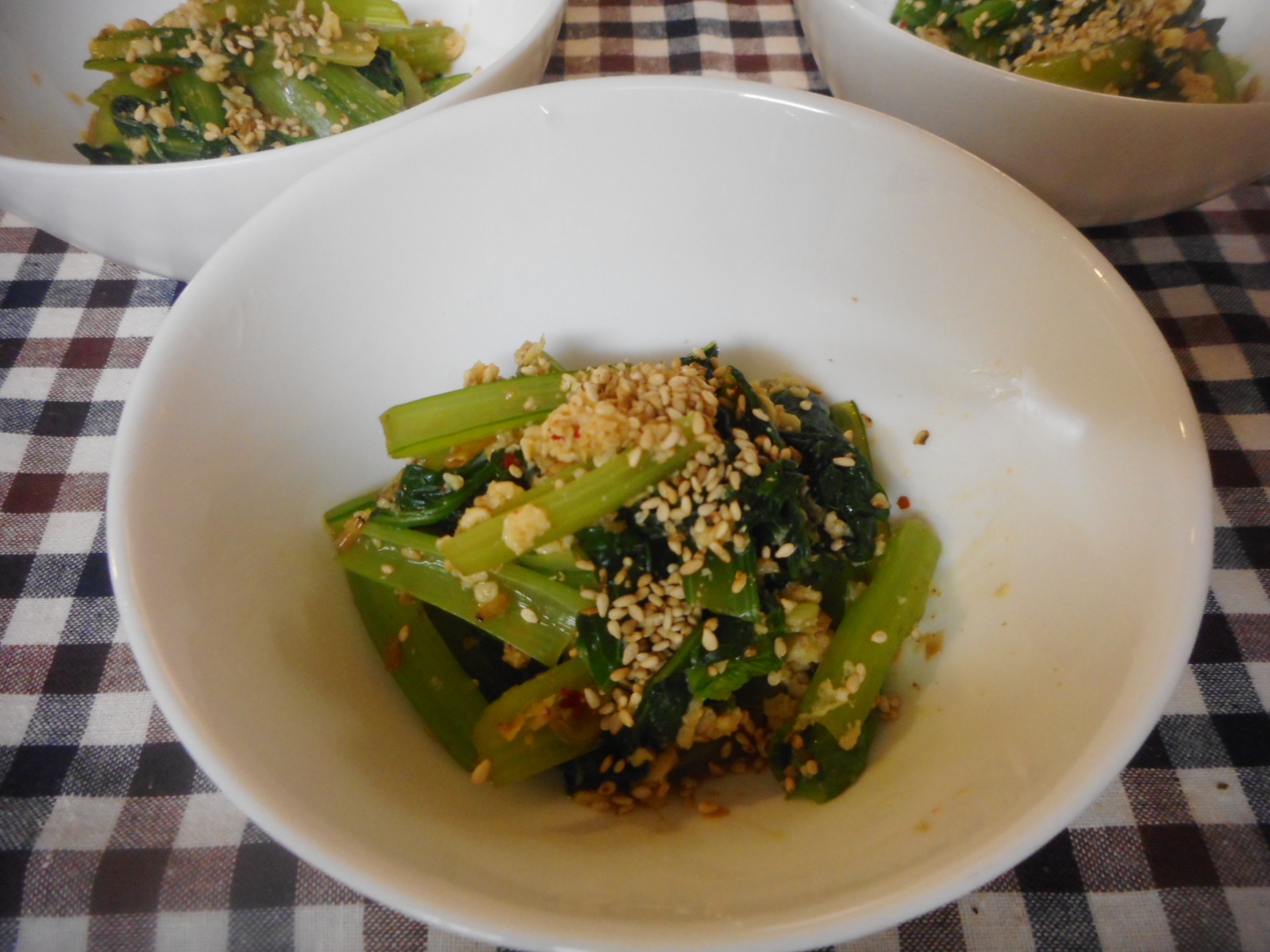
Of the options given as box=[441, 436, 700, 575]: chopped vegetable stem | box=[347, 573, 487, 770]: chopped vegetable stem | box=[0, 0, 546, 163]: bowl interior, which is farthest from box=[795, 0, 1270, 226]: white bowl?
box=[347, 573, 487, 770]: chopped vegetable stem

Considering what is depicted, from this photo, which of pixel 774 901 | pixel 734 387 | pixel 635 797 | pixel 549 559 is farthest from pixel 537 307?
pixel 774 901

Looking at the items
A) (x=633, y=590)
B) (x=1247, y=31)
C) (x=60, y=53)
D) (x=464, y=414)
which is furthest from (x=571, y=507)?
(x=1247, y=31)

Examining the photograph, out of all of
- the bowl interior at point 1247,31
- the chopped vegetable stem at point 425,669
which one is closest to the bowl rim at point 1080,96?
the bowl interior at point 1247,31

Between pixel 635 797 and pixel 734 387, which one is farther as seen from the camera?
pixel 734 387

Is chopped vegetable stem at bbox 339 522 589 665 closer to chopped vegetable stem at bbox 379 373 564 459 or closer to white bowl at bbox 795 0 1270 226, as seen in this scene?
chopped vegetable stem at bbox 379 373 564 459

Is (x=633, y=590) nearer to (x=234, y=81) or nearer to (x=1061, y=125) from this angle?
(x=1061, y=125)

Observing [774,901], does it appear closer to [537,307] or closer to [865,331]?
[865,331]
